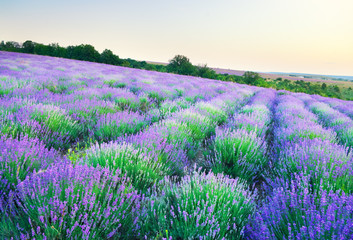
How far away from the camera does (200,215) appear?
3.69 feet

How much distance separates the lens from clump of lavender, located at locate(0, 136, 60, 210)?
1.34 m

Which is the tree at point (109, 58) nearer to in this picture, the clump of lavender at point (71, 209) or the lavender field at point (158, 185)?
the lavender field at point (158, 185)

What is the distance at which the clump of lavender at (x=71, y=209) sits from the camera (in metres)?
0.99

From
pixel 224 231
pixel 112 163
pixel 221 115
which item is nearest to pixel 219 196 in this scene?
pixel 224 231

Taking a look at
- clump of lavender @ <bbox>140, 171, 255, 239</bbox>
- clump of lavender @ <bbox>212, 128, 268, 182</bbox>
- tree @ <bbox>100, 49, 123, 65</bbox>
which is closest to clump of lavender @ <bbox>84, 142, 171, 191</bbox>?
clump of lavender @ <bbox>140, 171, 255, 239</bbox>

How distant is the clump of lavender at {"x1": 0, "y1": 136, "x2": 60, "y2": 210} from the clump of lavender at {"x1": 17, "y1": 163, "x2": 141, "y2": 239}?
16 cm

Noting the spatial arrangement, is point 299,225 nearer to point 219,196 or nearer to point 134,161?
point 219,196

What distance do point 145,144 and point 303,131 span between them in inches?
97.6

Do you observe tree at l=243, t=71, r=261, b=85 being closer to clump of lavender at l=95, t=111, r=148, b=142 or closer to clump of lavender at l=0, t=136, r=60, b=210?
clump of lavender at l=95, t=111, r=148, b=142

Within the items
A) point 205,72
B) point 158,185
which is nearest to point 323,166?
point 158,185

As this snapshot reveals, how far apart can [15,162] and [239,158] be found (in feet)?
6.94

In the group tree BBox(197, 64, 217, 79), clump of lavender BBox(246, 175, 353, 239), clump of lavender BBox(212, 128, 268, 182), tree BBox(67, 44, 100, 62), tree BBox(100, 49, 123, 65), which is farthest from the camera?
tree BBox(67, 44, 100, 62)

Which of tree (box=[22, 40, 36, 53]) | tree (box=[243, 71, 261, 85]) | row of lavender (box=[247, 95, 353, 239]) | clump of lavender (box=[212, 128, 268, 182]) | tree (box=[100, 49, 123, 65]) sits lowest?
clump of lavender (box=[212, 128, 268, 182])

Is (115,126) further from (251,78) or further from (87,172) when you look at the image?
(251,78)
